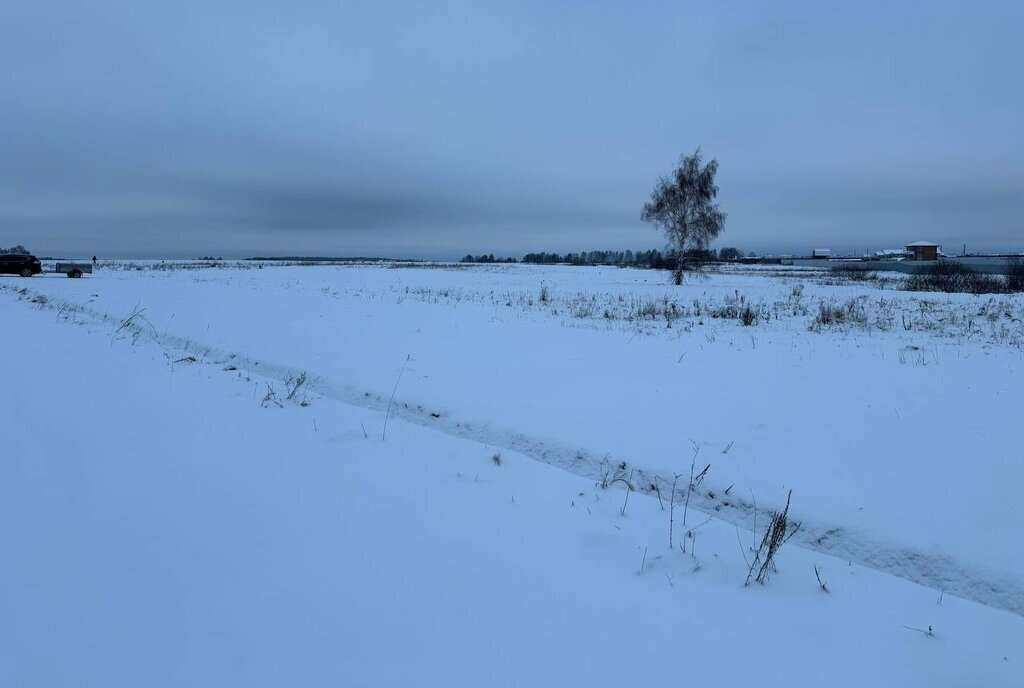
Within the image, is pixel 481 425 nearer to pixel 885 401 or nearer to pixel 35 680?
pixel 35 680

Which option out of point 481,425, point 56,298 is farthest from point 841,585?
point 56,298

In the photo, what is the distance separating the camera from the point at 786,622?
2.74m

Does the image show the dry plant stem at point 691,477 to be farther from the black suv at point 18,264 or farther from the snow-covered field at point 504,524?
the black suv at point 18,264

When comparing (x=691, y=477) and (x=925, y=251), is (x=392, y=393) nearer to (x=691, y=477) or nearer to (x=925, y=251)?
(x=691, y=477)

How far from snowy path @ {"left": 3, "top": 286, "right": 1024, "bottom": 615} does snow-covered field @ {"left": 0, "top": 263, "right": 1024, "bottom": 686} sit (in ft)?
0.07

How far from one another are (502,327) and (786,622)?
1015 centimetres

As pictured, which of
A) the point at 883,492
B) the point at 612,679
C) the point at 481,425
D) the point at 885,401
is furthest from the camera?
the point at 885,401

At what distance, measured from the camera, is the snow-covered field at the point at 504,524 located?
2.46 metres

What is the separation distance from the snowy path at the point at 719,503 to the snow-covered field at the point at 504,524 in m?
0.02

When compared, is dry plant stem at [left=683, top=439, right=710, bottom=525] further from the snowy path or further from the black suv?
the black suv

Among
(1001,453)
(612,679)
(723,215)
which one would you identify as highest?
(723,215)

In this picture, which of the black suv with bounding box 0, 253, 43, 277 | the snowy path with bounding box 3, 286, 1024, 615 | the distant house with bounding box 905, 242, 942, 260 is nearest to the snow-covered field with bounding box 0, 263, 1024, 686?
the snowy path with bounding box 3, 286, 1024, 615

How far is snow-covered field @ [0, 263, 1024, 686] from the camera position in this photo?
2.46 meters

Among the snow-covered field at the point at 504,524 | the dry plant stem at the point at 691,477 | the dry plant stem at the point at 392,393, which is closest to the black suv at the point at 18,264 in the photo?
the snow-covered field at the point at 504,524
